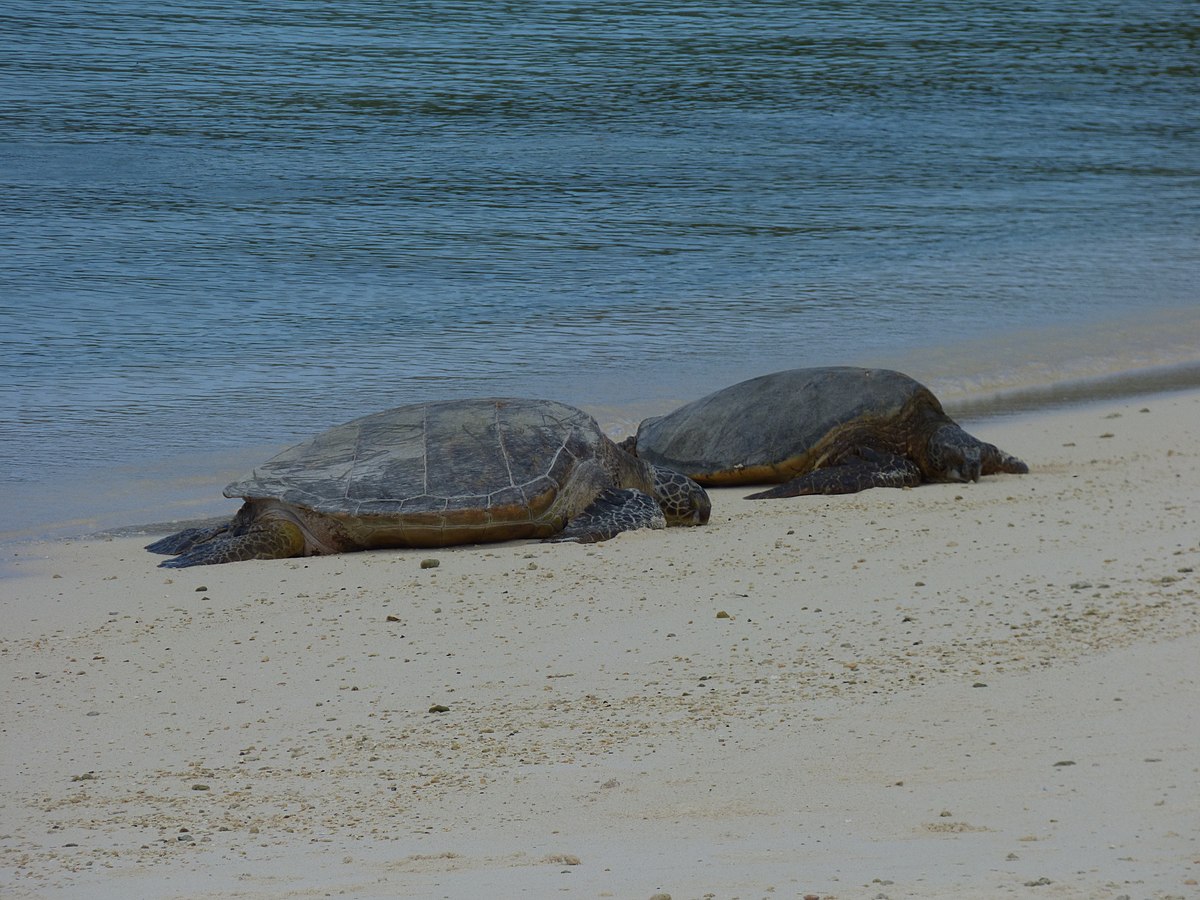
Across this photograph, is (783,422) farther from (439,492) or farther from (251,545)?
(251,545)

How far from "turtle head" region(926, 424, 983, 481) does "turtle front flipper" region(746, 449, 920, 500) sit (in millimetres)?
134

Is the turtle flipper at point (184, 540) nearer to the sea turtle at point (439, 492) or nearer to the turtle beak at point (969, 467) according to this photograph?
the sea turtle at point (439, 492)

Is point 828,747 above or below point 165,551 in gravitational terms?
above

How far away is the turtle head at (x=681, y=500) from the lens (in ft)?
24.2

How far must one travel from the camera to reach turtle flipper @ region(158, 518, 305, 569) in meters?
6.84

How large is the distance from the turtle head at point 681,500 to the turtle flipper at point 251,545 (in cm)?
179

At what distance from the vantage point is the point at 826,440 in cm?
834

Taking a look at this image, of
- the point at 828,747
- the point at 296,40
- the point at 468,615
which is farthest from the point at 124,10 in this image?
the point at 828,747

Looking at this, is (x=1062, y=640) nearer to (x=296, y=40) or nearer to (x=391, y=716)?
(x=391, y=716)

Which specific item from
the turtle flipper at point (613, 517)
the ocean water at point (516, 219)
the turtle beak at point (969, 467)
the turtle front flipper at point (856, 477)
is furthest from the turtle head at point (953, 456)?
the ocean water at point (516, 219)

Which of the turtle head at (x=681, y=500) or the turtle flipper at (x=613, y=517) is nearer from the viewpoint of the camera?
the turtle flipper at (x=613, y=517)

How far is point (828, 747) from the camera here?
3836mm

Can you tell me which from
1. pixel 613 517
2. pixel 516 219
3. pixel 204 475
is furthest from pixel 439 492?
pixel 516 219

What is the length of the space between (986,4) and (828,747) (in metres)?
42.6
